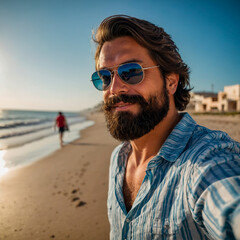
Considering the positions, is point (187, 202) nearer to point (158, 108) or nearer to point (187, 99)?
point (158, 108)

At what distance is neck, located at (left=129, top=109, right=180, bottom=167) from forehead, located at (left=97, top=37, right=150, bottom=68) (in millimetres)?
681

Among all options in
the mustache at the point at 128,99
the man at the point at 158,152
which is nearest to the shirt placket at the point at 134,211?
the man at the point at 158,152

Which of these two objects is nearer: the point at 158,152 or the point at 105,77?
the point at 158,152

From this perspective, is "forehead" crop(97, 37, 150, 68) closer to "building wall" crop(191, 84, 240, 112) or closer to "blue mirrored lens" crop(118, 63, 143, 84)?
"blue mirrored lens" crop(118, 63, 143, 84)

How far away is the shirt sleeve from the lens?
2.19 ft

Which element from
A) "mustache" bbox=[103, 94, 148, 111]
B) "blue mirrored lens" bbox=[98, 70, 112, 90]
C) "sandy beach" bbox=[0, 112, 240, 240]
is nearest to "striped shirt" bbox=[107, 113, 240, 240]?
"mustache" bbox=[103, 94, 148, 111]

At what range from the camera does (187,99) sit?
2.05 m

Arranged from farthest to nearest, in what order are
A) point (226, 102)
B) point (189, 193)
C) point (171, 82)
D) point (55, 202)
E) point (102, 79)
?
1. point (226, 102)
2. point (55, 202)
3. point (102, 79)
4. point (171, 82)
5. point (189, 193)

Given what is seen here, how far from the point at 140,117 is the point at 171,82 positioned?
634mm

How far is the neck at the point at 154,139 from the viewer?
142 cm

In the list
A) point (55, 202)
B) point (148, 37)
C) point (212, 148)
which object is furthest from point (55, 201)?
point (148, 37)

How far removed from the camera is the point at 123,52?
153 centimetres

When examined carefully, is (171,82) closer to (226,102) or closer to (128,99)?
(128,99)

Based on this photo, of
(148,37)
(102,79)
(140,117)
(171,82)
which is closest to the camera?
(140,117)
